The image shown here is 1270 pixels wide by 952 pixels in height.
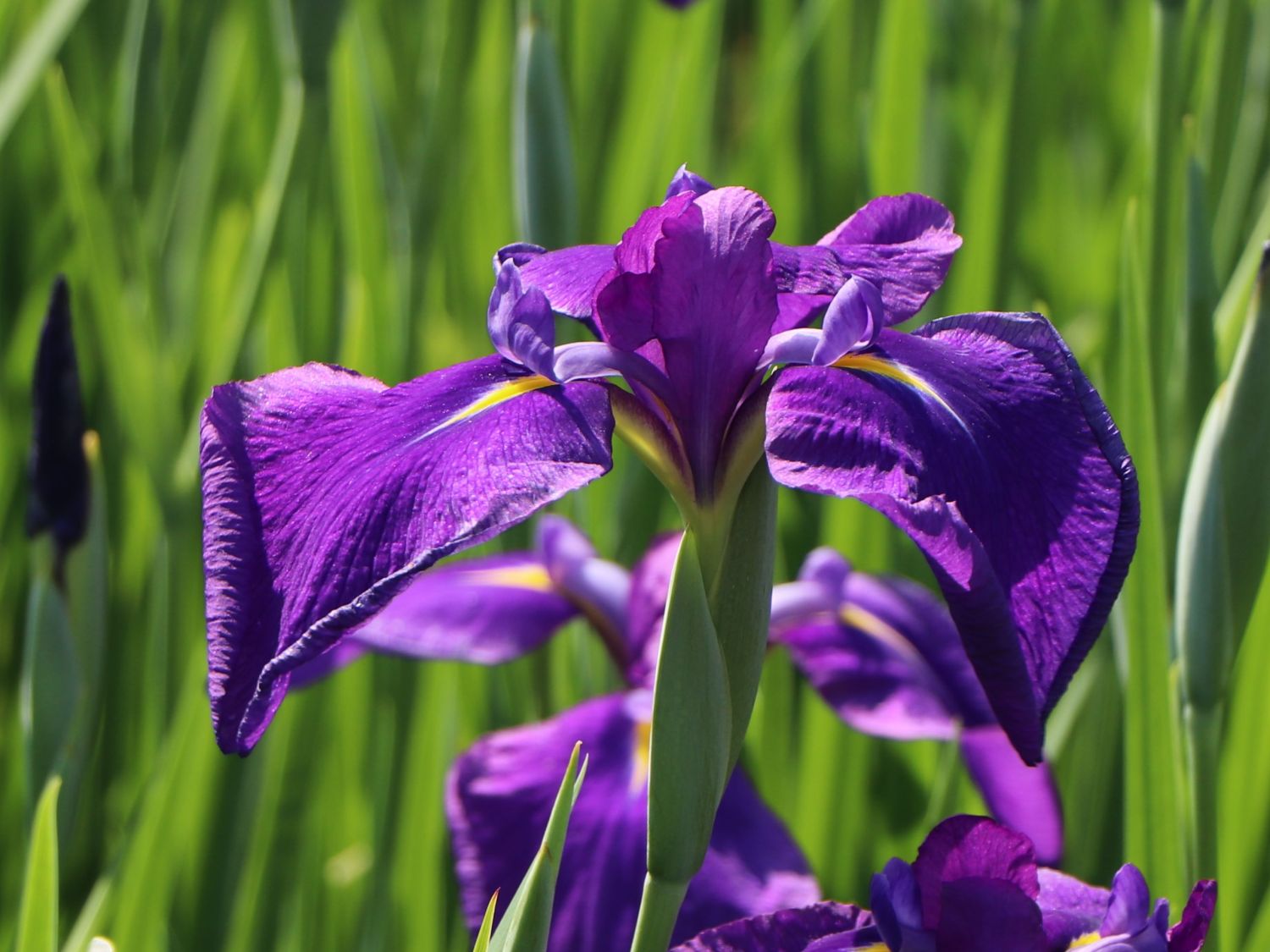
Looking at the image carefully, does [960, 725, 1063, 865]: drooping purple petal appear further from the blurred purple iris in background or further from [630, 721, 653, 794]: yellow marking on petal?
[630, 721, 653, 794]: yellow marking on petal

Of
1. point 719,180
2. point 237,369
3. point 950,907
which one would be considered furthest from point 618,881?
point 719,180

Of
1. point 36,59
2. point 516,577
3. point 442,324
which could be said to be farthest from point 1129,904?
point 442,324

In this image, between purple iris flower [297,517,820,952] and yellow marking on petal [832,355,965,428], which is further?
purple iris flower [297,517,820,952]

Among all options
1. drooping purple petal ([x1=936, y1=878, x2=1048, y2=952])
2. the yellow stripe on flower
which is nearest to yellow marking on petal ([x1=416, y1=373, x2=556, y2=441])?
the yellow stripe on flower

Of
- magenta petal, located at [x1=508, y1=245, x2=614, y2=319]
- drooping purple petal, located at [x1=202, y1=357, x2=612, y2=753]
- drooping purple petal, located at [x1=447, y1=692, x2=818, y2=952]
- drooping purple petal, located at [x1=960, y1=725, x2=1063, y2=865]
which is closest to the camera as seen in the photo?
drooping purple petal, located at [x1=202, y1=357, x2=612, y2=753]

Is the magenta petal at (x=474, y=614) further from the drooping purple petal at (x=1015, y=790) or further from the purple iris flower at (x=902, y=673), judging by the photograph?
the drooping purple petal at (x=1015, y=790)

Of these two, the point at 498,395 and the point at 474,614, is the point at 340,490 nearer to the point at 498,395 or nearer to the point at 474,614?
the point at 498,395
